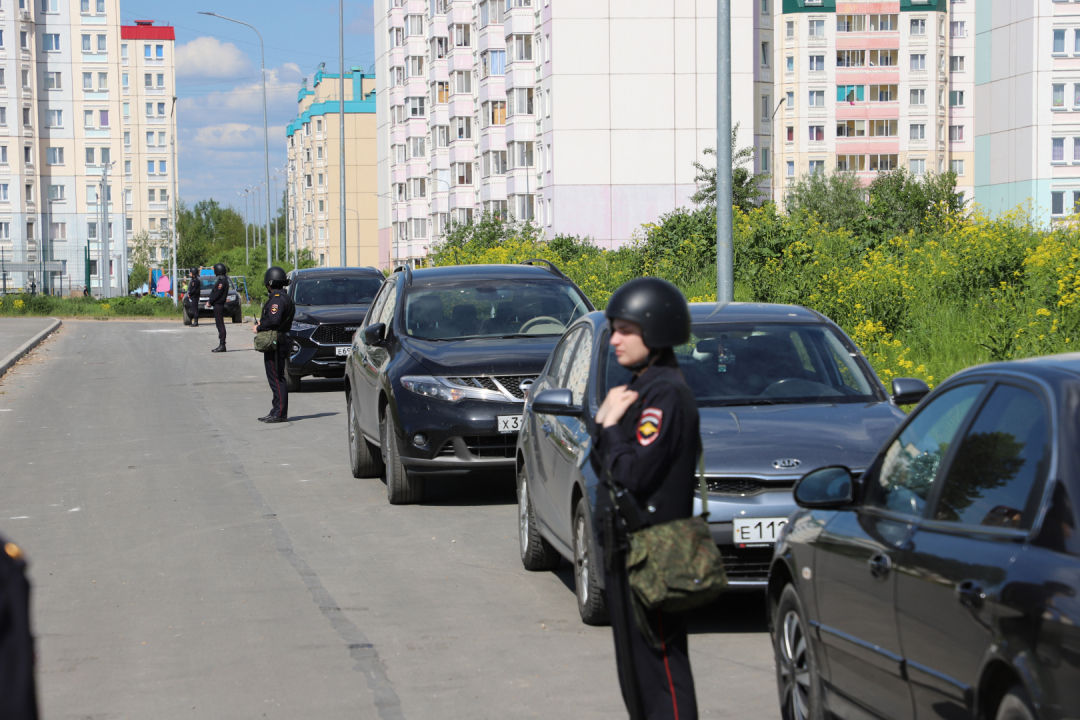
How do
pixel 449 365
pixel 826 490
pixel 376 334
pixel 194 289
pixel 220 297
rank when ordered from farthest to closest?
pixel 194 289, pixel 220 297, pixel 376 334, pixel 449 365, pixel 826 490

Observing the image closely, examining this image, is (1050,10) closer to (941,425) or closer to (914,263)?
(914,263)

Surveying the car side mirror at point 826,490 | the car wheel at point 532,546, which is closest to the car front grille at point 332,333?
the car wheel at point 532,546

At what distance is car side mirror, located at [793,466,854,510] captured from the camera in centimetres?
444

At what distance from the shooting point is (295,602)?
7.32m

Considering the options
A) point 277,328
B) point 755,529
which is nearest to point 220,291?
point 277,328

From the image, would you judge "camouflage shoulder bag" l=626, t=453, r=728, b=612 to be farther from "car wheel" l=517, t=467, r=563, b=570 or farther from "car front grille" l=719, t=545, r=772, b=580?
"car wheel" l=517, t=467, r=563, b=570

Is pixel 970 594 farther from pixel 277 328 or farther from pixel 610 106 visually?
pixel 610 106

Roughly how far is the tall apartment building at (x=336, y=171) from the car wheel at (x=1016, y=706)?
5437 inches

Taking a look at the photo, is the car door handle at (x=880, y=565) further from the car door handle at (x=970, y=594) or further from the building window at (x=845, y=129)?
the building window at (x=845, y=129)

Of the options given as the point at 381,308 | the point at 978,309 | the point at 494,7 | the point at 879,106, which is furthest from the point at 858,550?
the point at 879,106

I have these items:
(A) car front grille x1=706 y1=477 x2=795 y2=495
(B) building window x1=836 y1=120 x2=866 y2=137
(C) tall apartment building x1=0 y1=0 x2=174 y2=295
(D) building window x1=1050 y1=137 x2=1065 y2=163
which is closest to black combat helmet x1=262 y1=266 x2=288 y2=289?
(A) car front grille x1=706 y1=477 x2=795 y2=495

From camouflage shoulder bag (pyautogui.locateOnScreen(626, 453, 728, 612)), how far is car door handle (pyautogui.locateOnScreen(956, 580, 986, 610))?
0.67 metres

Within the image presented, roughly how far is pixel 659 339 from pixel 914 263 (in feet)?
53.2

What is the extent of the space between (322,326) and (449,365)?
10901mm
